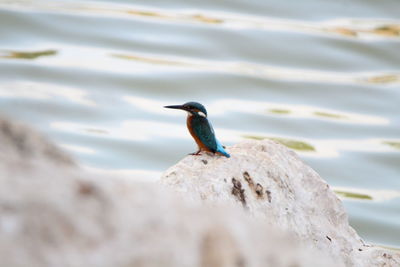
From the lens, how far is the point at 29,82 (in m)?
10.9

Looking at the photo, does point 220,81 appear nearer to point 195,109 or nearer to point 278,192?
point 195,109

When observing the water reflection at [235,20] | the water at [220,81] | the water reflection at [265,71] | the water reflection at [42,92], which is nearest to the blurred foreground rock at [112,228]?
the water at [220,81]

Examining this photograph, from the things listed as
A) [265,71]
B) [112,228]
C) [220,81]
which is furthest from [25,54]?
[112,228]

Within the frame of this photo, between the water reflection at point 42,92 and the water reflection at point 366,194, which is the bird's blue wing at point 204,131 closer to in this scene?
the water reflection at point 366,194

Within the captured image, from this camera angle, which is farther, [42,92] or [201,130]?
[42,92]

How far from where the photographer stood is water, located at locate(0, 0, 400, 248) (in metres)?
9.73

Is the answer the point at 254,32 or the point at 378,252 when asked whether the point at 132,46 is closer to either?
the point at 254,32

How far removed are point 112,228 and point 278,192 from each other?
7.04ft

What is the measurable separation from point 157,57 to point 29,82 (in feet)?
6.47

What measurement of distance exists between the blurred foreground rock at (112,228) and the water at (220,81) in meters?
6.38

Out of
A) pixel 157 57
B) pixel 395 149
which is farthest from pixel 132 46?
pixel 395 149

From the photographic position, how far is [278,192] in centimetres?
407

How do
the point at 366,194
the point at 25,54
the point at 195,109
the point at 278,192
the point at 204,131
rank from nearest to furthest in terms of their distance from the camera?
the point at 278,192
the point at 204,131
the point at 195,109
the point at 366,194
the point at 25,54

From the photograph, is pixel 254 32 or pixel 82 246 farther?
pixel 254 32
